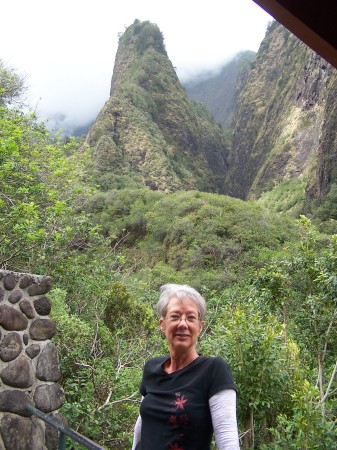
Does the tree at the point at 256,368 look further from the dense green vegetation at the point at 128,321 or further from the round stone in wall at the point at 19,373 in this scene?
the round stone in wall at the point at 19,373

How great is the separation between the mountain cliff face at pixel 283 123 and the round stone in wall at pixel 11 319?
92.2 feet

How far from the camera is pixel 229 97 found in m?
85.9

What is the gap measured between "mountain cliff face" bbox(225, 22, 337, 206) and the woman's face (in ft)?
96.0

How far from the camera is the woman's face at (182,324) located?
152cm

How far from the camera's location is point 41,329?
3332mm

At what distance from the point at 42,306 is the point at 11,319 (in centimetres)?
24

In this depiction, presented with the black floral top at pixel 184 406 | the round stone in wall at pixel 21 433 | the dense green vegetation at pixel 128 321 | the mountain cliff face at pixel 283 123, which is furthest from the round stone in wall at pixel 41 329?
the mountain cliff face at pixel 283 123

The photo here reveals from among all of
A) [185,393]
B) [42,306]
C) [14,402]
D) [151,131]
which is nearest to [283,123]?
[151,131]

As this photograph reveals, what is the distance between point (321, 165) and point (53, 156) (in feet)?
77.8

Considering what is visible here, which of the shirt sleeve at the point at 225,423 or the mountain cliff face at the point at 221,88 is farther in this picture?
the mountain cliff face at the point at 221,88

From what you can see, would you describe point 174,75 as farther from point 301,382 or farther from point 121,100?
point 301,382

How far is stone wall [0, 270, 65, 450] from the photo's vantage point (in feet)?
9.99

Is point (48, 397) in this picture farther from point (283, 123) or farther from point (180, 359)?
point (283, 123)

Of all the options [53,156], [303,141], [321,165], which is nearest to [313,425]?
[53,156]
